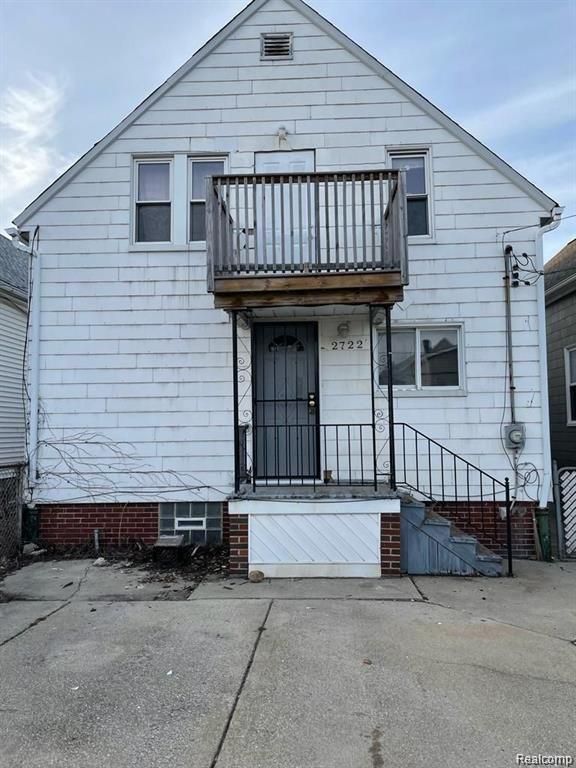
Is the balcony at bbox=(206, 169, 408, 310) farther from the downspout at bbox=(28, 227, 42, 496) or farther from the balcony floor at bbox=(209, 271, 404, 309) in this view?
the downspout at bbox=(28, 227, 42, 496)

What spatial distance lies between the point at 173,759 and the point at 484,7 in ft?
37.7

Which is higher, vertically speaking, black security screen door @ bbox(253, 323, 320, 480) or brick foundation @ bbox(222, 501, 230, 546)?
black security screen door @ bbox(253, 323, 320, 480)

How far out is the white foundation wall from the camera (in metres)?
7.49

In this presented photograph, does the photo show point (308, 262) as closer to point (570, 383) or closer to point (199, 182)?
point (199, 182)

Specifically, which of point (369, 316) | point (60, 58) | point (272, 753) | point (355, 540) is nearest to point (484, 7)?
point (369, 316)

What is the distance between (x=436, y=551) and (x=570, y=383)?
651 centimetres

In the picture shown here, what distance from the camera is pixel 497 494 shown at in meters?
7.32

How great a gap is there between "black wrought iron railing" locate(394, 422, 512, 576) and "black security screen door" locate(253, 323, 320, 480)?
4.42 feet

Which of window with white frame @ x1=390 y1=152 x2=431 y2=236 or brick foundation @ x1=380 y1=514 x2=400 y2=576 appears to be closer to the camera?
brick foundation @ x1=380 y1=514 x2=400 y2=576

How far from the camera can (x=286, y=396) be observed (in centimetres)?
766

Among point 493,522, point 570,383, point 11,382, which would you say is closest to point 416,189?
point 493,522

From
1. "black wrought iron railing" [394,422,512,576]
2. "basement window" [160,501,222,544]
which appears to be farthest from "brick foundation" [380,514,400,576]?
"basement window" [160,501,222,544]

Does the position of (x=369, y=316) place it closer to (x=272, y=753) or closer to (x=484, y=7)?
(x=272, y=753)

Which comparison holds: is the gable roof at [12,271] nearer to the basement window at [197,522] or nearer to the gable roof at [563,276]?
the basement window at [197,522]
